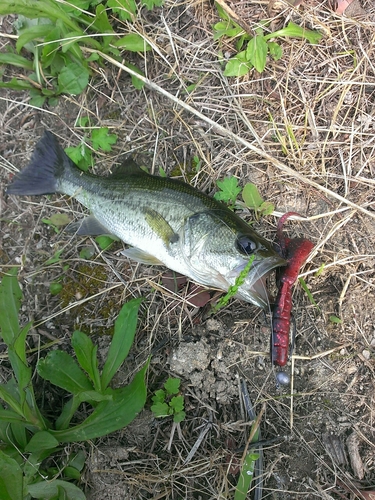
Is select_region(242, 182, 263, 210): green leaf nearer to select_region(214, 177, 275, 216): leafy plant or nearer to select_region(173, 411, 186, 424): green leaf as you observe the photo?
select_region(214, 177, 275, 216): leafy plant

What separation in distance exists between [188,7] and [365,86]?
6.22 ft

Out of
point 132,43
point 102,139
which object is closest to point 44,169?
point 102,139

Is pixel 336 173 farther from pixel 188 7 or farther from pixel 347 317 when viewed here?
pixel 188 7

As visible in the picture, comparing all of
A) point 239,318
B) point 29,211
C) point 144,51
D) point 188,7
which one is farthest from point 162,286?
point 188,7

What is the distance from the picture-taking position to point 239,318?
11.5 ft

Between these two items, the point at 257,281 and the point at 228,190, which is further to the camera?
the point at 228,190

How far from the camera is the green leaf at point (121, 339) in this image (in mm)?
3145

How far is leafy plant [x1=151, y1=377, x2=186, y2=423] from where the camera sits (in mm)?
3252

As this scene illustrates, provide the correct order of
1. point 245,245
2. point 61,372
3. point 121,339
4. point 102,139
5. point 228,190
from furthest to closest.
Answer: point 102,139, point 228,190, point 121,339, point 61,372, point 245,245

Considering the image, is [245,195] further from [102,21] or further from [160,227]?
[102,21]

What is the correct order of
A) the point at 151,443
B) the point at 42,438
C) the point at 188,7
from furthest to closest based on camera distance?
1. the point at 188,7
2. the point at 151,443
3. the point at 42,438

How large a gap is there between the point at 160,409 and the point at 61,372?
876 millimetres

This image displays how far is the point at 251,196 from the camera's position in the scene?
354cm

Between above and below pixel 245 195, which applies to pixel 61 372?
below
